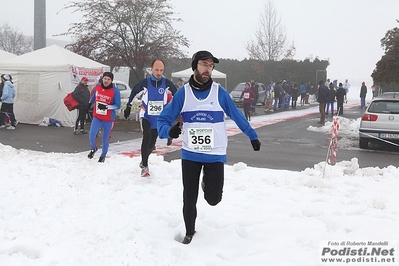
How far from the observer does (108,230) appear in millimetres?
4844

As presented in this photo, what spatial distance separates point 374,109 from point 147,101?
8311mm

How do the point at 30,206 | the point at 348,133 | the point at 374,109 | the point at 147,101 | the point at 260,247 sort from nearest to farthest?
the point at 260,247
the point at 30,206
the point at 147,101
the point at 374,109
the point at 348,133

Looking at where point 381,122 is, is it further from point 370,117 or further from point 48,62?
point 48,62

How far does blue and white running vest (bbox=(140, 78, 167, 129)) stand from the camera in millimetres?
7371

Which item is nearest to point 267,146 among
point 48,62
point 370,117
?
point 370,117

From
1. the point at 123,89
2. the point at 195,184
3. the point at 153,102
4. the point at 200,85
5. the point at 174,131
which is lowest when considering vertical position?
the point at 195,184

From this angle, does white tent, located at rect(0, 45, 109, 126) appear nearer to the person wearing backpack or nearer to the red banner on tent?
the red banner on tent

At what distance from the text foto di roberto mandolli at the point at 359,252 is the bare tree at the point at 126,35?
20832 mm

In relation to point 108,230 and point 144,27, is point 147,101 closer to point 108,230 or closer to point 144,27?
point 108,230

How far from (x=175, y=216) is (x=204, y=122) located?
144 cm

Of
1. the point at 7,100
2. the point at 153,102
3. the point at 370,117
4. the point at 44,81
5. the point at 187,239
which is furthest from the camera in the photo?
the point at 44,81

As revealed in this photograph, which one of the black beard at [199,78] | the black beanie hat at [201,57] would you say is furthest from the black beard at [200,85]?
the black beanie hat at [201,57]

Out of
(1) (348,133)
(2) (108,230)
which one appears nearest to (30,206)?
(2) (108,230)

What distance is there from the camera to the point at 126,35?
82.2ft
